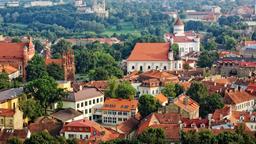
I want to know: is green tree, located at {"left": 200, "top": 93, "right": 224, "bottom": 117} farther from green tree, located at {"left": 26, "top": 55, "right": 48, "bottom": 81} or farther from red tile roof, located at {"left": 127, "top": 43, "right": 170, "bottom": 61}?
red tile roof, located at {"left": 127, "top": 43, "right": 170, "bottom": 61}

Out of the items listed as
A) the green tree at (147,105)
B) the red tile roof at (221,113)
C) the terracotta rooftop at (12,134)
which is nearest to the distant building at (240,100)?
the red tile roof at (221,113)

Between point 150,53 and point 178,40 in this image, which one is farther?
point 178,40

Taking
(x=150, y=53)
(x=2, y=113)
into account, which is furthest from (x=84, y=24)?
(x=2, y=113)

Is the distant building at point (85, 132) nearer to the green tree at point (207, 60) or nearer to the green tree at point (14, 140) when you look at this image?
the green tree at point (14, 140)

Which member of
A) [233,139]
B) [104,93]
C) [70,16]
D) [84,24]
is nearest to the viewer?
[233,139]

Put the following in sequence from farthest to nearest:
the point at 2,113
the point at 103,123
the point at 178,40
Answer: the point at 178,40, the point at 103,123, the point at 2,113

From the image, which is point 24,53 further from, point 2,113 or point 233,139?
point 233,139

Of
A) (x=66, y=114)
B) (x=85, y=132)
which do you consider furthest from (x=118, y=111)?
(x=85, y=132)
